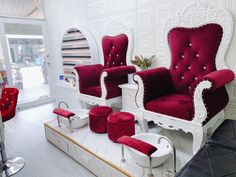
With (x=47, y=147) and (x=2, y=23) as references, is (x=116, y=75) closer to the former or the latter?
(x=47, y=147)

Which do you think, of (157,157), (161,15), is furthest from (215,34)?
(157,157)

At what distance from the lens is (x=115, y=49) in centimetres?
271

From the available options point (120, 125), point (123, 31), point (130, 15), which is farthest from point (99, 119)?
point (130, 15)

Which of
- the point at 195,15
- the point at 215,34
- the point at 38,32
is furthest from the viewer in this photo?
the point at 38,32

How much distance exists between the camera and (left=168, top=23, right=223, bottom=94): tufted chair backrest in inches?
72.3

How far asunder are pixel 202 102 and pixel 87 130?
4.32 ft

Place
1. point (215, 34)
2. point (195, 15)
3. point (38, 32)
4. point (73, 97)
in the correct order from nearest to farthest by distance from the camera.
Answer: point (215, 34), point (195, 15), point (73, 97), point (38, 32)

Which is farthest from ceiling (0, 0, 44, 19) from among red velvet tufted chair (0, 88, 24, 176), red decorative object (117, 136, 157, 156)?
red decorative object (117, 136, 157, 156)

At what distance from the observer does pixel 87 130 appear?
2.19 m

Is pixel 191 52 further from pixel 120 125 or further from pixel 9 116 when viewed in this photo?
pixel 9 116

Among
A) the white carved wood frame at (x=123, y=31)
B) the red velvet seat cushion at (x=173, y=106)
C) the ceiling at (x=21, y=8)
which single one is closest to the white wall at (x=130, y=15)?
the white carved wood frame at (x=123, y=31)

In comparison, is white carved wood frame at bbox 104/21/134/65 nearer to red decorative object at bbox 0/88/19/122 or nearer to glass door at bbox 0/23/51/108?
red decorative object at bbox 0/88/19/122

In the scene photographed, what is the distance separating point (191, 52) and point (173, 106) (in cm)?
72

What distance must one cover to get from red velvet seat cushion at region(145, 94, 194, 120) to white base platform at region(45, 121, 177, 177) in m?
0.39
